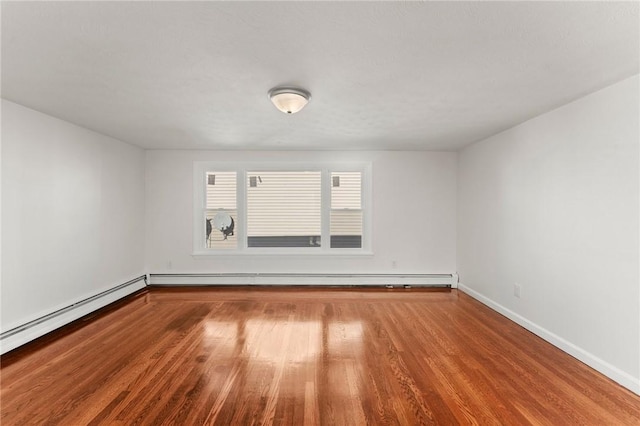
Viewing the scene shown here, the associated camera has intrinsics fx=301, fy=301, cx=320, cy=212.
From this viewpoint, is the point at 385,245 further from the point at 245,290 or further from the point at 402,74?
the point at 402,74

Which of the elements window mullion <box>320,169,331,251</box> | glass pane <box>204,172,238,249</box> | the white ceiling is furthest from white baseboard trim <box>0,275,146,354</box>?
window mullion <box>320,169,331,251</box>

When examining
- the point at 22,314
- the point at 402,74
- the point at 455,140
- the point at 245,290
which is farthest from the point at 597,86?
the point at 22,314

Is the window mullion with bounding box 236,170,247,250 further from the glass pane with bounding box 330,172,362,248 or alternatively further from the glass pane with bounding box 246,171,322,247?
the glass pane with bounding box 330,172,362,248

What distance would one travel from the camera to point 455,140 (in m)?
4.27

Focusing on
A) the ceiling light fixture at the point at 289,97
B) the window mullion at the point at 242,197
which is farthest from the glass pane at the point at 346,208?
the ceiling light fixture at the point at 289,97

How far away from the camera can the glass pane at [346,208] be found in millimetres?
5230

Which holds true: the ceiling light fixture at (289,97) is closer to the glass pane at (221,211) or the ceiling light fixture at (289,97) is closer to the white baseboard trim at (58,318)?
the glass pane at (221,211)

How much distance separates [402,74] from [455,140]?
249 cm

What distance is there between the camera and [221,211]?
5215mm

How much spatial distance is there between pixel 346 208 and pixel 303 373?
3213mm

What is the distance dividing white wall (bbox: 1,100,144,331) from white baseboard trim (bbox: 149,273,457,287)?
0.64 meters

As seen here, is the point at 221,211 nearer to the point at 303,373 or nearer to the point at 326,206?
the point at 326,206

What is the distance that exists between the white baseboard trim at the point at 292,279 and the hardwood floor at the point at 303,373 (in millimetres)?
1270

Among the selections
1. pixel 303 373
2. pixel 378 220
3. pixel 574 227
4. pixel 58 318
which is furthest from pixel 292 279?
pixel 574 227
